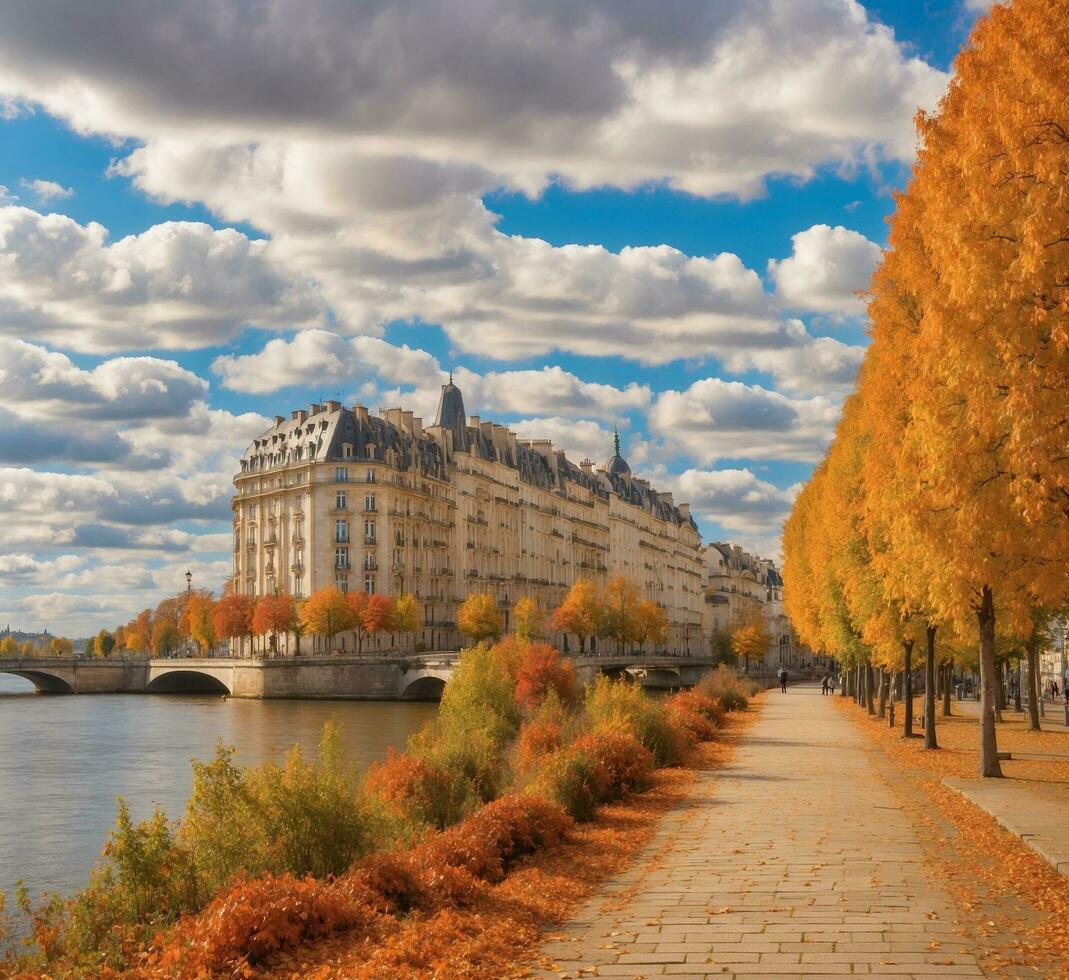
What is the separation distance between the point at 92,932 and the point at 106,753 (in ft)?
128

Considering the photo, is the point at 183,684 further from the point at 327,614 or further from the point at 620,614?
the point at 620,614

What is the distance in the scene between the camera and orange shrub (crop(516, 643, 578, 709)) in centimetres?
5262

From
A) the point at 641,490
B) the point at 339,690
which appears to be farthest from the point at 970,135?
the point at 641,490

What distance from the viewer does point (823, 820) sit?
1772 centimetres

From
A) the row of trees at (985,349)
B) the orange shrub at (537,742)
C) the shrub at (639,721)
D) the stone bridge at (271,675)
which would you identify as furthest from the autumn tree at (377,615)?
the row of trees at (985,349)

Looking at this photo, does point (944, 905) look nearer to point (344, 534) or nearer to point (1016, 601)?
point (1016, 601)

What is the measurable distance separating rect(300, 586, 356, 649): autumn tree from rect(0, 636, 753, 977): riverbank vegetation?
3196 inches

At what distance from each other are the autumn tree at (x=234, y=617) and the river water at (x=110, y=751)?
1604cm

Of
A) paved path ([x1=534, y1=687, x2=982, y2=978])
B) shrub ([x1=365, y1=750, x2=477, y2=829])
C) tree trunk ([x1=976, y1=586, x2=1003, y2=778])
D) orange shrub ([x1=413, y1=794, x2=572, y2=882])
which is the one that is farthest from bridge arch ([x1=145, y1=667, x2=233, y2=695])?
orange shrub ([x1=413, y1=794, x2=572, y2=882])

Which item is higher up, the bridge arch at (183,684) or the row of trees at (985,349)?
the row of trees at (985,349)

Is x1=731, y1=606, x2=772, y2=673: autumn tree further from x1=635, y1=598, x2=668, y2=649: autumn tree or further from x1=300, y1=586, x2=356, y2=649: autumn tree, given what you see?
x1=300, y1=586, x2=356, y2=649: autumn tree

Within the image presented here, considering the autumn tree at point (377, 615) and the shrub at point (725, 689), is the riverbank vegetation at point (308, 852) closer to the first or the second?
the shrub at point (725, 689)

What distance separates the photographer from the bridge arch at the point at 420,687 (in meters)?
91.3

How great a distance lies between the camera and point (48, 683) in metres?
113
